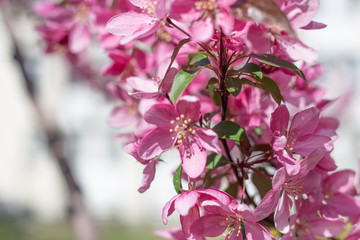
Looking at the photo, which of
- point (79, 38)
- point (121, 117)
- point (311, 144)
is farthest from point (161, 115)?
point (79, 38)

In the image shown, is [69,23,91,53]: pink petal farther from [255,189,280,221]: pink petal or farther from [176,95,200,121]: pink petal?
[255,189,280,221]: pink petal

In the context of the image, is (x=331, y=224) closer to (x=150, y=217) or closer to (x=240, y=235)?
(x=240, y=235)

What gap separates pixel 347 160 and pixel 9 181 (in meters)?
8.69

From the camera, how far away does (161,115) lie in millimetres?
727

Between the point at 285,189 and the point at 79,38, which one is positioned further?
the point at 79,38

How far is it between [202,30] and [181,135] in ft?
0.61

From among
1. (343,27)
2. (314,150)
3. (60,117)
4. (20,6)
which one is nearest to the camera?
(314,150)

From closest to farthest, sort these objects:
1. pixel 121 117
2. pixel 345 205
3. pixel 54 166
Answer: pixel 345 205
pixel 121 117
pixel 54 166

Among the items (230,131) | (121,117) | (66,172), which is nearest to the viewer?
(230,131)

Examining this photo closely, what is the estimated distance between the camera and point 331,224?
0.80 metres

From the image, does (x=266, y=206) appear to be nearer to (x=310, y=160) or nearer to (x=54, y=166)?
(x=310, y=160)

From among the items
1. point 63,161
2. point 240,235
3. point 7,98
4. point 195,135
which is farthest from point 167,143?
point 7,98

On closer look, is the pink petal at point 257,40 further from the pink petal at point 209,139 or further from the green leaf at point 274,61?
the pink petal at point 209,139

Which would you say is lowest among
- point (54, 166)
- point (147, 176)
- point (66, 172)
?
point (54, 166)
